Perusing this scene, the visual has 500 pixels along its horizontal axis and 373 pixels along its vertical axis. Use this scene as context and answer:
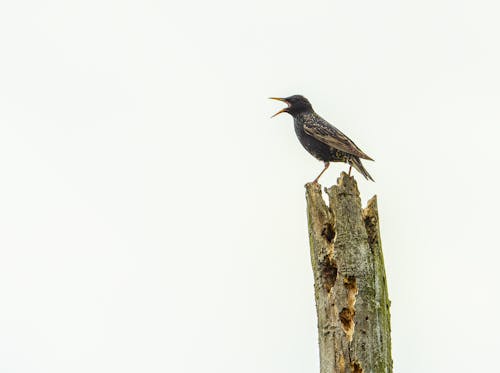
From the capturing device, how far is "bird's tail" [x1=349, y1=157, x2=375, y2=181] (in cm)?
1070

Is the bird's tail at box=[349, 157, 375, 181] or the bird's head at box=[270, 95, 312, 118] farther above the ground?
the bird's head at box=[270, 95, 312, 118]

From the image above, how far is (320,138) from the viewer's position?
11484 mm

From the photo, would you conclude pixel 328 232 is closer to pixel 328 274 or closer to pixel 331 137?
pixel 328 274

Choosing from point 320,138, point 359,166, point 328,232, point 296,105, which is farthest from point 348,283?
point 296,105

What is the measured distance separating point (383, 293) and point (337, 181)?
0.99 metres

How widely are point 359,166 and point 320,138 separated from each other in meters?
0.83

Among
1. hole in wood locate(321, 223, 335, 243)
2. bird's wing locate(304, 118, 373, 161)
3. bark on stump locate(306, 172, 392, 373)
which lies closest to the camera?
bark on stump locate(306, 172, 392, 373)

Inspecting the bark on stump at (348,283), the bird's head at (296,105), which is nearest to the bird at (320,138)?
the bird's head at (296,105)

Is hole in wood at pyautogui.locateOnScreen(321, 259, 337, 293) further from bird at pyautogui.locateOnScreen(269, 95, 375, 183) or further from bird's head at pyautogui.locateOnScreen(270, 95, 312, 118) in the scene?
bird's head at pyautogui.locateOnScreen(270, 95, 312, 118)

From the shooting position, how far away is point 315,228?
6949mm

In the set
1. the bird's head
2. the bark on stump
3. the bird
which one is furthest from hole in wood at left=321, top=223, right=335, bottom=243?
the bird's head

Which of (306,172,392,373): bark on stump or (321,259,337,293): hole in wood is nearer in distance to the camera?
(306,172,392,373): bark on stump

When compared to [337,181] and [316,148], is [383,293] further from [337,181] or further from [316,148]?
[316,148]

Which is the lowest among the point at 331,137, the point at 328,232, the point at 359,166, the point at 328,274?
the point at 328,274
